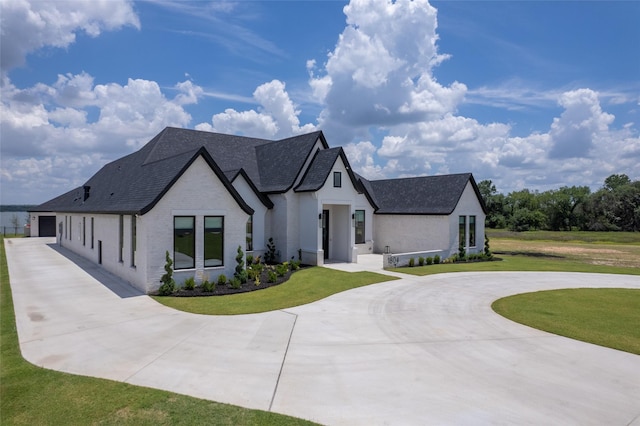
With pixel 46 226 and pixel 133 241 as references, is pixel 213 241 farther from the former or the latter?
pixel 46 226

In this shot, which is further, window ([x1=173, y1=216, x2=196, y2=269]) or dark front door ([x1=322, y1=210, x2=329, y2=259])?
dark front door ([x1=322, y1=210, x2=329, y2=259])

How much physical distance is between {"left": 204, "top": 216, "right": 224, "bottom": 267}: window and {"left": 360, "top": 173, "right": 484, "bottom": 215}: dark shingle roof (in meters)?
16.9

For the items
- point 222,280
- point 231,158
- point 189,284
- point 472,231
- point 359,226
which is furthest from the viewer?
point 359,226

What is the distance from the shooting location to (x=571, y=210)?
80.9 m

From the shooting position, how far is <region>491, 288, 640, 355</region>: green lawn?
1027 centimetres

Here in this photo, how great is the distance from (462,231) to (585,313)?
1557cm

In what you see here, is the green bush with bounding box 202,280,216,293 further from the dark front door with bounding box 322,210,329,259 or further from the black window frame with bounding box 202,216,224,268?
the dark front door with bounding box 322,210,329,259

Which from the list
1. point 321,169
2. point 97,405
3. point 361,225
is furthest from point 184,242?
point 361,225

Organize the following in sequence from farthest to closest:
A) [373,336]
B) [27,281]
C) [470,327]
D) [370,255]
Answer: [370,255], [27,281], [470,327], [373,336]

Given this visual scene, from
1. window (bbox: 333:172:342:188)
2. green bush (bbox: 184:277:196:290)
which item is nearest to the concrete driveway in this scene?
green bush (bbox: 184:277:196:290)

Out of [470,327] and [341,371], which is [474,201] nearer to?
[470,327]

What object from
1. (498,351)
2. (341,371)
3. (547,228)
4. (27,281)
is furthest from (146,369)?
(547,228)

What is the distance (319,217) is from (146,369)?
610 inches

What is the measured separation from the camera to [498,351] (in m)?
9.05
